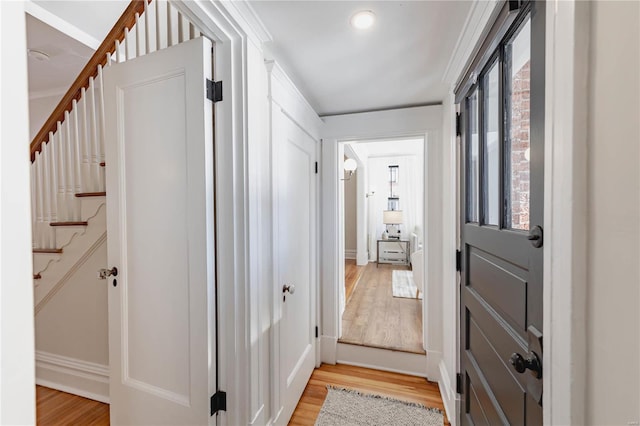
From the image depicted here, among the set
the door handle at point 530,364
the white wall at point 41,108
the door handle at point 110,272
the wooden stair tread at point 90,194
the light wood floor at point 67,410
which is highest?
the white wall at point 41,108

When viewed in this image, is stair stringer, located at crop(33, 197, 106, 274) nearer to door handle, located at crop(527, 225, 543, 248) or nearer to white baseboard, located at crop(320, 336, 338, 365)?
white baseboard, located at crop(320, 336, 338, 365)

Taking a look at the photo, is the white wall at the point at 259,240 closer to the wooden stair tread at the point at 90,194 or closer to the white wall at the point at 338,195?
the white wall at the point at 338,195

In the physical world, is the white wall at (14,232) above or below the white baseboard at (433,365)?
above

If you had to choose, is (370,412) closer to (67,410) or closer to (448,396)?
(448,396)

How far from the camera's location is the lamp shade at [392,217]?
5953mm

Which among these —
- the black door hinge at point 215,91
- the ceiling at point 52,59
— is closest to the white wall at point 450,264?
the black door hinge at point 215,91

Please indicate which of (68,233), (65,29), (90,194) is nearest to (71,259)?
(68,233)

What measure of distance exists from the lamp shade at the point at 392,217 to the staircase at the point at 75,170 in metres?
5.20

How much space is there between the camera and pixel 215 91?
1.20 m

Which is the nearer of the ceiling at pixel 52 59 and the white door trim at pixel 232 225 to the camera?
the white door trim at pixel 232 225

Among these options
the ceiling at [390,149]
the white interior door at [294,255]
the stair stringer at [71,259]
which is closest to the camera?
the white interior door at [294,255]

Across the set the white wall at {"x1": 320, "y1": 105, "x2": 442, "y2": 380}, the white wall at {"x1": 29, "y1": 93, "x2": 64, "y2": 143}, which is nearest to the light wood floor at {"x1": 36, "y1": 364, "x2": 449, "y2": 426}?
the white wall at {"x1": 320, "y1": 105, "x2": 442, "y2": 380}

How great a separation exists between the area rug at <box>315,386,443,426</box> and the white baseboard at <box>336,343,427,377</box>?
37 cm

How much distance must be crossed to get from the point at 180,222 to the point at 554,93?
1.41 metres
